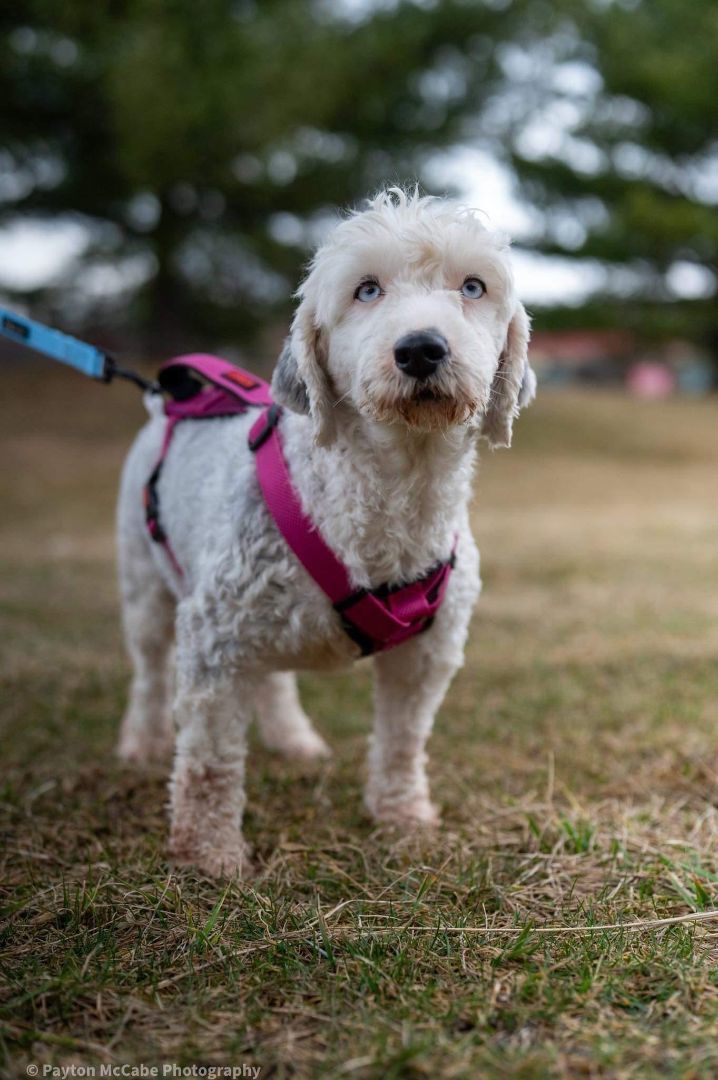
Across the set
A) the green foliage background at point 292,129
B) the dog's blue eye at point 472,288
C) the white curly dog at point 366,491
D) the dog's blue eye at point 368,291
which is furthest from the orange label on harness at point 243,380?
the green foliage background at point 292,129

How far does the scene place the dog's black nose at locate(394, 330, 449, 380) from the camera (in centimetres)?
226

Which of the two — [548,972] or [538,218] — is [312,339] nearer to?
[548,972]

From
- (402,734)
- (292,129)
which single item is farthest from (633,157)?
(402,734)

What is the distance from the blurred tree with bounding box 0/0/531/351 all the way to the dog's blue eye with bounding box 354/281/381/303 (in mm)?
11201

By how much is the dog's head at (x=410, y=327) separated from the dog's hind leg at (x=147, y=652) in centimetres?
130

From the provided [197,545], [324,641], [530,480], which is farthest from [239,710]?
[530,480]

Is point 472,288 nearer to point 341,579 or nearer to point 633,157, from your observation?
point 341,579

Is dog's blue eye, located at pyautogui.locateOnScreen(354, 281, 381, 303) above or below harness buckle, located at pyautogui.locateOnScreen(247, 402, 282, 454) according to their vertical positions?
above

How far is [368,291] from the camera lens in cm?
250

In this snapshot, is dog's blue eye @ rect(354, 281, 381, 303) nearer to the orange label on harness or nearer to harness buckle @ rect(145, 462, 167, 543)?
the orange label on harness

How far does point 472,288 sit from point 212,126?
1162cm

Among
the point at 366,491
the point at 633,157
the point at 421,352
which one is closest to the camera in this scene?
the point at 421,352

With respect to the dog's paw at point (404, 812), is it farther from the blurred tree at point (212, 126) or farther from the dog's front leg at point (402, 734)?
the blurred tree at point (212, 126)

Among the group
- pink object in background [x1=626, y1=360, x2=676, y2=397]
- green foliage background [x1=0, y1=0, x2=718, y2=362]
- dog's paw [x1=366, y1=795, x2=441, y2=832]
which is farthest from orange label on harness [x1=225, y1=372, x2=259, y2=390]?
pink object in background [x1=626, y1=360, x2=676, y2=397]
